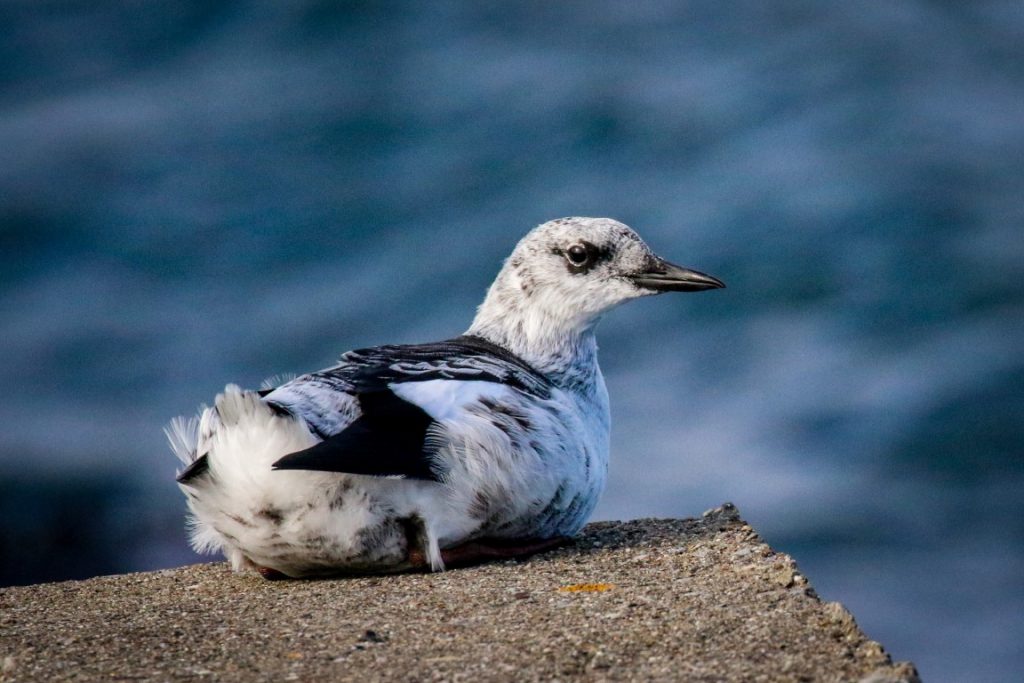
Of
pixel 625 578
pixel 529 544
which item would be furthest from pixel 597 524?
pixel 625 578

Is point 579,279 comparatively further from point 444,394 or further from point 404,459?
point 404,459

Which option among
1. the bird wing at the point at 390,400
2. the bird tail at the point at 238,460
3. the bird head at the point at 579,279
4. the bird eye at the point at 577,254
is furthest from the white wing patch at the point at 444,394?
the bird eye at the point at 577,254

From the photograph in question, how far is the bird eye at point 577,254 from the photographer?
6.59 m

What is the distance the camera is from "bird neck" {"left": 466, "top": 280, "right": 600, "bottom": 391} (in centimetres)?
658

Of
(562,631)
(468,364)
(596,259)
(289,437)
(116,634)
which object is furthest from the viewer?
(596,259)

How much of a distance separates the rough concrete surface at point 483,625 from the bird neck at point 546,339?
0.94 m

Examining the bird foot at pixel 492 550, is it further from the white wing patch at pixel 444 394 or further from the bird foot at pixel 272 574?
the bird foot at pixel 272 574

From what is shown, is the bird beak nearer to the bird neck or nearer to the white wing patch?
the bird neck

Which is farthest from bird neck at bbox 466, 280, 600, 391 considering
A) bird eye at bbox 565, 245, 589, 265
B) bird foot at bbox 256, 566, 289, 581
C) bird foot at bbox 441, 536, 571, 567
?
bird foot at bbox 256, 566, 289, 581

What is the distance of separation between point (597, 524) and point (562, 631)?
2.26 metres

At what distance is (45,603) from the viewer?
5.69 m

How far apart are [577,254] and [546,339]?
1.40 ft

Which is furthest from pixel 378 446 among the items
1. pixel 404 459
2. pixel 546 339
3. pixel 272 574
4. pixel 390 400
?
pixel 546 339

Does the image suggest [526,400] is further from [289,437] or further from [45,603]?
[45,603]
